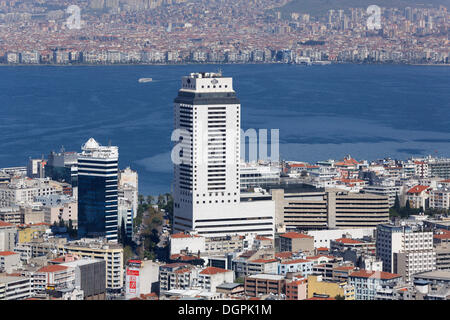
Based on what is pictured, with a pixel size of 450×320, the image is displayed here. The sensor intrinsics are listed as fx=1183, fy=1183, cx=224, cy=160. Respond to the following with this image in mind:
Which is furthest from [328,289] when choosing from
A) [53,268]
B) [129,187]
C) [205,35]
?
[205,35]

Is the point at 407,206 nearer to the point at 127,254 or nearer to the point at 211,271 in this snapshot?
the point at 127,254

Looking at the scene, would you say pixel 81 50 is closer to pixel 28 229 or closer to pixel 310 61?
pixel 310 61

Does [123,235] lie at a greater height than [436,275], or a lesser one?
lesser

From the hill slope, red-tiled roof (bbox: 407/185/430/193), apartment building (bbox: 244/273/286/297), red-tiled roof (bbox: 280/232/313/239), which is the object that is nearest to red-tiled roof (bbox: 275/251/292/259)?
red-tiled roof (bbox: 280/232/313/239)
